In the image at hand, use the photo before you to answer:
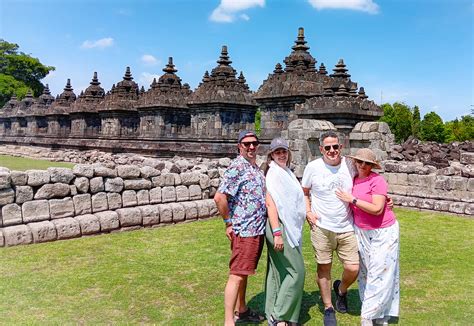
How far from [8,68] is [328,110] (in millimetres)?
54409

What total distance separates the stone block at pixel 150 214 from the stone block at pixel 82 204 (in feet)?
3.03

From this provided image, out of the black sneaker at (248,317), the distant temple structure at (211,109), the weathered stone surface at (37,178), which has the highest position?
the distant temple structure at (211,109)

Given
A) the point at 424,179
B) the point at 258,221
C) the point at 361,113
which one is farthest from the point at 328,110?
the point at 258,221

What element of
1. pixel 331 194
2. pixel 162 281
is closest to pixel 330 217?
pixel 331 194

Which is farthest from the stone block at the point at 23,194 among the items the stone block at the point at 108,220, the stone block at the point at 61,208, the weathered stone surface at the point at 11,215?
the stone block at the point at 108,220

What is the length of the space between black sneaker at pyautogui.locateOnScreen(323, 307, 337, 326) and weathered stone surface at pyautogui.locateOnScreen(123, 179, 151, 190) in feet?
15.2

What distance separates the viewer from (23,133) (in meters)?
30.3

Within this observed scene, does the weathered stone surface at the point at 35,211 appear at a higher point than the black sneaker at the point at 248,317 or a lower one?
higher

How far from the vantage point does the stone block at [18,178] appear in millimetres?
6207

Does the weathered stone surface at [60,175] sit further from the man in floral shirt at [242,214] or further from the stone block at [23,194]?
the man in floral shirt at [242,214]

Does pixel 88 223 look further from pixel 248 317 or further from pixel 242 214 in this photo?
pixel 242 214

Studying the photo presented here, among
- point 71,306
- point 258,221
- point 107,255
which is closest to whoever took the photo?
point 258,221

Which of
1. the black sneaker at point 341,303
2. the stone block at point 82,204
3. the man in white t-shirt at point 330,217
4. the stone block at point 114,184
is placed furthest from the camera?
the stone block at point 114,184

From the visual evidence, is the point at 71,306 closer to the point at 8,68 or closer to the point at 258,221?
the point at 258,221
